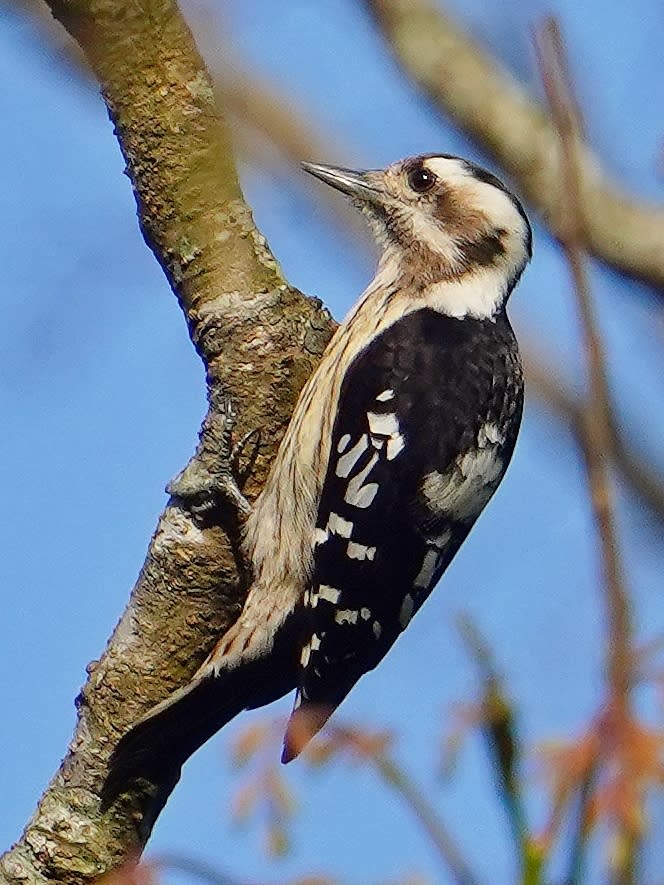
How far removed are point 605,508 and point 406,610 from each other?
2.51 m

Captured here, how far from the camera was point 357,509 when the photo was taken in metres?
3.44

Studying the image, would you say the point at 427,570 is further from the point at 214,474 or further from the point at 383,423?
the point at 214,474

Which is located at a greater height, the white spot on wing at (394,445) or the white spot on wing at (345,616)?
the white spot on wing at (394,445)

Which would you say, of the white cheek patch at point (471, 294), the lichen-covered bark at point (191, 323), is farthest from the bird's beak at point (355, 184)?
the lichen-covered bark at point (191, 323)

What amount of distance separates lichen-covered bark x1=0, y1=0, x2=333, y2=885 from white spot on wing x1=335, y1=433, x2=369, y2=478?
10.7 inches

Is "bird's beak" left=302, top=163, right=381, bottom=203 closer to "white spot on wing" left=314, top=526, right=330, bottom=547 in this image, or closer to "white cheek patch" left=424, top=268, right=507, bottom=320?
"white cheek patch" left=424, top=268, right=507, bottom=320

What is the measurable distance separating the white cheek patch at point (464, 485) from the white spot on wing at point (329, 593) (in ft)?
1.01

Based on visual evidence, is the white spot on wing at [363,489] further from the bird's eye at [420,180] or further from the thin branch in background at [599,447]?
the thin branch in background at [599,447]

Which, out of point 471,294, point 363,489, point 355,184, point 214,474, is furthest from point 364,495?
point 355,184

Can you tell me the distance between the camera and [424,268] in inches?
161

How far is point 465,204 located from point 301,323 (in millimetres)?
977

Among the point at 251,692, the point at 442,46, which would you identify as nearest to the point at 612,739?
the point at 251,692

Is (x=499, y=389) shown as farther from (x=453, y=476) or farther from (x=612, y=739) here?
(x=612, y=739)

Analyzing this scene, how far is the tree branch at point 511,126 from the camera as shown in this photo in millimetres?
4117
